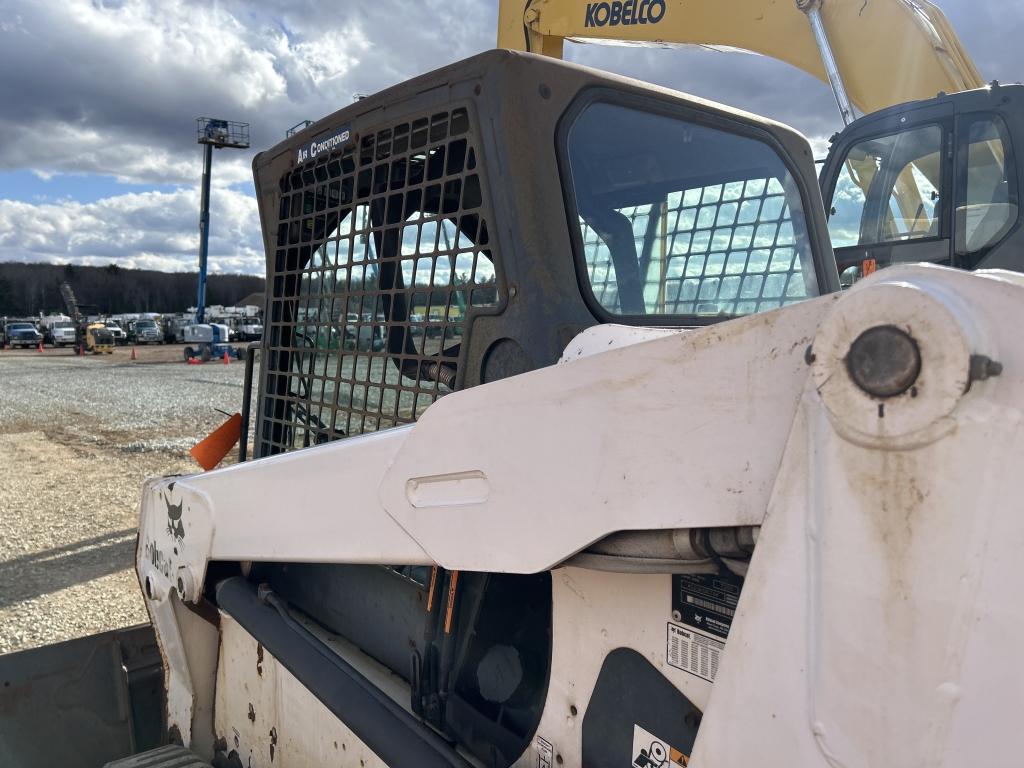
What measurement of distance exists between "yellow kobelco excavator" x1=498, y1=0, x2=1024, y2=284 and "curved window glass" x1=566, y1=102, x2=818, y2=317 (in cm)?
292

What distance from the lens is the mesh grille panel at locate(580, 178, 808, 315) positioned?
7.04 ft

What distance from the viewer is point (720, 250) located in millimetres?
2283

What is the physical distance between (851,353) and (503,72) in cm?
112

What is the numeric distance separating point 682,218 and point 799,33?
15.4 feet

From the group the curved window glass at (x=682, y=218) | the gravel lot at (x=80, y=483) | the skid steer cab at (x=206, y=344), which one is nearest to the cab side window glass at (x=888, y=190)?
the curved window glass at (x=682, y=218)

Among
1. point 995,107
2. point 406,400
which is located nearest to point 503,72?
point 406,400

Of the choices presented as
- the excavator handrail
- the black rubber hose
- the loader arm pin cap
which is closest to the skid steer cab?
the excavator handrail

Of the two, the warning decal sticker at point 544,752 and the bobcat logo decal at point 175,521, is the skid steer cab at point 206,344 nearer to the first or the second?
the bobcat logo decal at point 175,521

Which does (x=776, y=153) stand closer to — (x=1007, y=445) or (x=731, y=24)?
(x=1007, y=445)

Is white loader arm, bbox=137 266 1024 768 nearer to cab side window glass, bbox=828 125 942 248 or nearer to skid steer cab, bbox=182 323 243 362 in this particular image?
cab side window glass, bbox=828 125 942 248

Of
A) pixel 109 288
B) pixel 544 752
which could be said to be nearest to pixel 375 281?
pixel 544 752

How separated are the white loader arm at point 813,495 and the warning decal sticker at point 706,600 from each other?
61mm

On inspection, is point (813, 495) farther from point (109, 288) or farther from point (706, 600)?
point (109, 288)

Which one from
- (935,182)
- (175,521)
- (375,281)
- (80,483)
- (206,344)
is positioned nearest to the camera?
(375,281)
